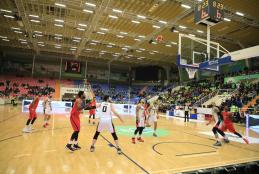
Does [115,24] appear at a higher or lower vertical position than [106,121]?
higher

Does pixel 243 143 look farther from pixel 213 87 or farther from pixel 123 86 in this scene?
pixel 123 86

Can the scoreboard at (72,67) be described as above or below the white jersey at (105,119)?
above

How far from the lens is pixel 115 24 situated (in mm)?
17812

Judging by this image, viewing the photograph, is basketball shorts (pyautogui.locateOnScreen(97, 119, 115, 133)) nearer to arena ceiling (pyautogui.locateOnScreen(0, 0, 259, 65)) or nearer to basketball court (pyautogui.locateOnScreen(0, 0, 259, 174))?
basketball court (pyautogui.locateOnScreen(0, 0, 259, 174))

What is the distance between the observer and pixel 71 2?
14.3 m

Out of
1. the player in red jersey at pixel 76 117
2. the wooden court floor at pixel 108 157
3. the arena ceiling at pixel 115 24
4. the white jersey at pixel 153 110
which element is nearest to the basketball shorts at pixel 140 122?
the wooden court floor at pixel 108 157

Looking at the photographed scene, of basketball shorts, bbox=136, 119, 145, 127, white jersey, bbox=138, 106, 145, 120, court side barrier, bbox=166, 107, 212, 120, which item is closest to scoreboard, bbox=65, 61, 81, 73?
court side barrier, bbox=166, 107, 212, 120

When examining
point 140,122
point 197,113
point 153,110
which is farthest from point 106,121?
point 197,113

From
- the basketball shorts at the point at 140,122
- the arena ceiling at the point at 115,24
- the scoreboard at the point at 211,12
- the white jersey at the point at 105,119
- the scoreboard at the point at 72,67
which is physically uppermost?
the arena ceiling at the point at 115,24

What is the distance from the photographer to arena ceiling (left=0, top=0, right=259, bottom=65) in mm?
14375

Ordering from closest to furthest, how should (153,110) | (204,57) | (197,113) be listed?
(153,110) → (204,57) → (197,113)

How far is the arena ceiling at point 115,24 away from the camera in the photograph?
14.4 meters

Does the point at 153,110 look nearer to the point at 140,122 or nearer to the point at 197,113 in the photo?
the point at 140,122

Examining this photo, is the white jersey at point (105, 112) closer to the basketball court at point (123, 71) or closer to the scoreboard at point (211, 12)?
the basketball court at point (123, 71)
